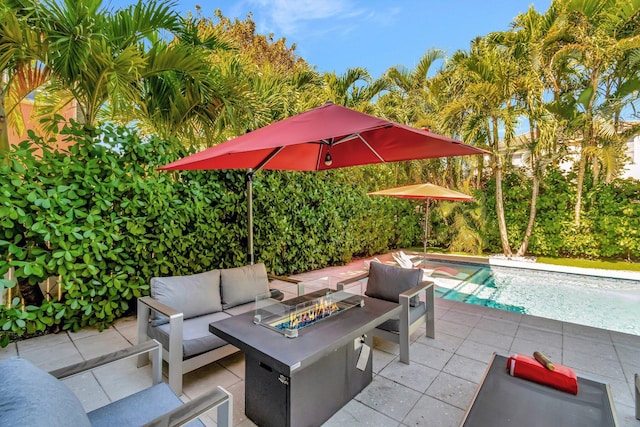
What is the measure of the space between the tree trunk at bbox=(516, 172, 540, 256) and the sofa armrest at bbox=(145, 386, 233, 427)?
35.2 ft

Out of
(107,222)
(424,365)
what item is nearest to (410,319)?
(424,365)

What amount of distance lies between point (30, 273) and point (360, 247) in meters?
7.14

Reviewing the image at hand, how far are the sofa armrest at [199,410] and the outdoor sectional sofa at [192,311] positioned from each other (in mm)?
1169

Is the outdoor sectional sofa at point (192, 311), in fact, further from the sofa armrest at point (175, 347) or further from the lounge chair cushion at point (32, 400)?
the lounge chair cushion at point (32, 400)

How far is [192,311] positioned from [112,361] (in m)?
1.34

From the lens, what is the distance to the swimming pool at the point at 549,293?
5.50 metres

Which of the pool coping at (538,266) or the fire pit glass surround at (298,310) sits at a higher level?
the fire pit glass surround at (298,310)

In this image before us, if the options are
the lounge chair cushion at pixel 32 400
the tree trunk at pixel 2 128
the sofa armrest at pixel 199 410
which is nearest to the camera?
the lounge chair cushion at pixel 32 400

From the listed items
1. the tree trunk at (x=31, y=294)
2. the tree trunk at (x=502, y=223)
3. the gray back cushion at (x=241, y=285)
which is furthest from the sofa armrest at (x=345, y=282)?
the tree trunk at (x=502, y=223)

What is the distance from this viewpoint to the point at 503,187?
1038cm

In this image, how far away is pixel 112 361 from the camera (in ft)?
5.90

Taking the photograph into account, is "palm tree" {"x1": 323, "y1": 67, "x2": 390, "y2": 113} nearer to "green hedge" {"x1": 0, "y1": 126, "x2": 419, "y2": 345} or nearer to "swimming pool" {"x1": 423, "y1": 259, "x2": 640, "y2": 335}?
"green hedge" {"x1": 0, "y1": 126, "x2": 419, "y2": 345}

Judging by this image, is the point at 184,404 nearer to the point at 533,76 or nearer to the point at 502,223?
the point at 533,76

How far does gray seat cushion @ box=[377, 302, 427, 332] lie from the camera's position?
131 inches
